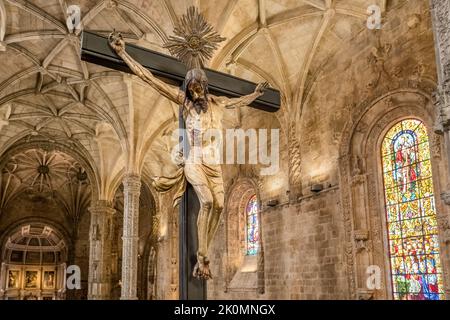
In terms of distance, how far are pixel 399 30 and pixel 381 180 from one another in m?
3.75

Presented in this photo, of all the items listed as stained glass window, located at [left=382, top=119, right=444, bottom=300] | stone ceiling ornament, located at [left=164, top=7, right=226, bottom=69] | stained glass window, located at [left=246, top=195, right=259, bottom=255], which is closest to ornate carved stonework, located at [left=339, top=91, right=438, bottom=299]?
stained glass window, located at [left=382, top=119, right=444, bottom=300]

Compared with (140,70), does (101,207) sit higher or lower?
higher

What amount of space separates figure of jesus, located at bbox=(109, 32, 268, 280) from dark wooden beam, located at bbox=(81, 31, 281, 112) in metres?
0.09

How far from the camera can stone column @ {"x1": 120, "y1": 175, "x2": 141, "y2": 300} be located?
54.9 ft

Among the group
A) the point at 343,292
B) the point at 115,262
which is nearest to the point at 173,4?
the point at 343,292

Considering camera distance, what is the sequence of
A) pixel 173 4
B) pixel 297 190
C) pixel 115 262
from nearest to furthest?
1. pixel 173 4
2. pixel 297 190
3. pixel 115 262

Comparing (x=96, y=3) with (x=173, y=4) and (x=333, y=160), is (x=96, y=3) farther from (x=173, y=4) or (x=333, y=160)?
(x=333, y=160)

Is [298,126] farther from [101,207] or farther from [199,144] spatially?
[101,207]

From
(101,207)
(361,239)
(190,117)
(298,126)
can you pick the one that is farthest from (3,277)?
(190,117)

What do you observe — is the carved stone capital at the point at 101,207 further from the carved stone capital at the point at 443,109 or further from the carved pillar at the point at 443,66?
the carved stone capital at the point at 443,109

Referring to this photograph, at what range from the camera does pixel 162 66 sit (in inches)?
145

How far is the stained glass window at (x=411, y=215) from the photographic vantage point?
1040cm

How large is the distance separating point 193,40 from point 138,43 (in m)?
11.7

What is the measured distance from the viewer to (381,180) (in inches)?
472
